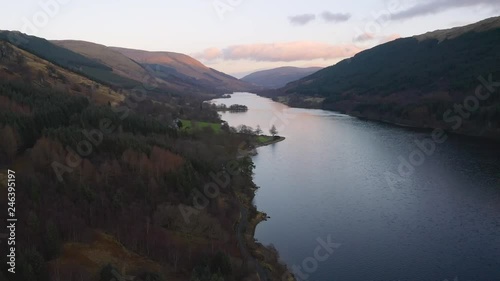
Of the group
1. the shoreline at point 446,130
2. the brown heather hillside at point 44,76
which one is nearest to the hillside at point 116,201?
the brown heather hillside at point 44,76

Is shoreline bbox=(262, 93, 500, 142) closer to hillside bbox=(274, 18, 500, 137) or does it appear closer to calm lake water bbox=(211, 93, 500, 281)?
hillside bbox=(274, 18, 500, 137)

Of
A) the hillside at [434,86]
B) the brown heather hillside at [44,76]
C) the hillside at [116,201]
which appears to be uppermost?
the hillside at [434,86]

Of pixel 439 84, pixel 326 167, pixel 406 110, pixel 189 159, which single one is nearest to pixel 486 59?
pixel 439 84

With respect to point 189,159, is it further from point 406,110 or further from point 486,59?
point 486,59

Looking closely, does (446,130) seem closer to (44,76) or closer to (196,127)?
(196,127)

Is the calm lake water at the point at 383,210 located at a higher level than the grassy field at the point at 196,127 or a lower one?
lower

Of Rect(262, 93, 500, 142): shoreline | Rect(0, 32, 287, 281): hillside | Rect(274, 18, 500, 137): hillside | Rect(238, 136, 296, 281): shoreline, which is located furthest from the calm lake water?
Result: Rect(274, 18, 500, 137): hillside

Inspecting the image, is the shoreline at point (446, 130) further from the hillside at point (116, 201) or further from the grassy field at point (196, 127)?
the hillside at point (116, 201)
